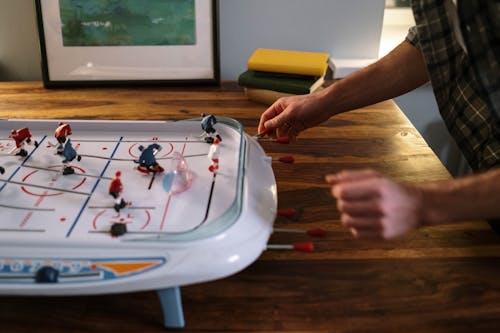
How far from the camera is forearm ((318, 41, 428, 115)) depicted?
1.08m

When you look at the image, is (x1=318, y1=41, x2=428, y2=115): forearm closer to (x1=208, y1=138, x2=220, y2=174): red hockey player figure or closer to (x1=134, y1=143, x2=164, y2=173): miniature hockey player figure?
(x1=208, y1=138, x2=220, y2=174): red hockey player figure

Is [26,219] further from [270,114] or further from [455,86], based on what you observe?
[455,86]

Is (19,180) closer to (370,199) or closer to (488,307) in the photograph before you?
(370,199)

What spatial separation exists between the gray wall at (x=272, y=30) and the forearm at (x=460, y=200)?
1.03 meters

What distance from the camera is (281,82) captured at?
1.36 m

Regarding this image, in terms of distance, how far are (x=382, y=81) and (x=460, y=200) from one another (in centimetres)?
46

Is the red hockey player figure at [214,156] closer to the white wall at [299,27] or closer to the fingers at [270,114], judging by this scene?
the fingers at [270,114]

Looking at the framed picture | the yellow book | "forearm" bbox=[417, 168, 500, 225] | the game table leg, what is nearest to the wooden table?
the game table leg

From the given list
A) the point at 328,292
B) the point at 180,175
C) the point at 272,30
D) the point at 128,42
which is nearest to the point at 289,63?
the point at 272,30

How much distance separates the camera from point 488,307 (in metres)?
0.73

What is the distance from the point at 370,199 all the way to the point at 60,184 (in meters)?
0.45

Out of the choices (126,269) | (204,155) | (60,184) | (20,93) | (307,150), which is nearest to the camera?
(126,269)

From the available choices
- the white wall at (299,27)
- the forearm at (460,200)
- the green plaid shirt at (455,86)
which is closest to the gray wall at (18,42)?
the white wall at (299,27)

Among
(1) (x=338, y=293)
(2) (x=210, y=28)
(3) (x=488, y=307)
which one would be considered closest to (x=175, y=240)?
(1) (x=338, y=293)
